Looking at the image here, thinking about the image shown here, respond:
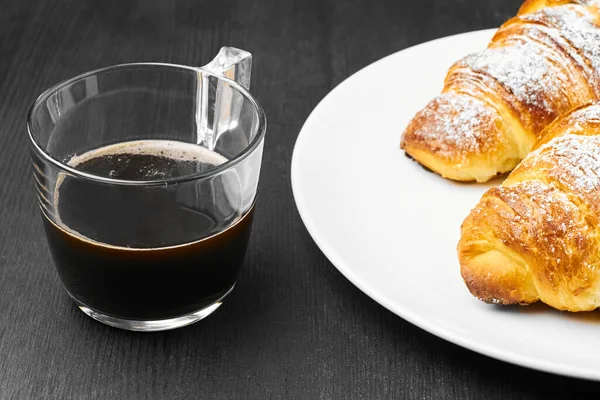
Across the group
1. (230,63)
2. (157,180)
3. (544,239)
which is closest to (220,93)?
(230,63)

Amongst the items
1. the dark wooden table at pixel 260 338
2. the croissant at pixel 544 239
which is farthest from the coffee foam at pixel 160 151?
the croissant at pixel 544 239

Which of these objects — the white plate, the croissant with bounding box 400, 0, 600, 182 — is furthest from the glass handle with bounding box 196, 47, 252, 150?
the croissant with bounding box 400, 0, 600, 182

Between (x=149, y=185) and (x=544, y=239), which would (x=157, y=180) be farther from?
(x=544, y=239)

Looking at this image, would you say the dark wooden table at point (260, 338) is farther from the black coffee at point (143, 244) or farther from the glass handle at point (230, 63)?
the glass handle at point (230, 63)

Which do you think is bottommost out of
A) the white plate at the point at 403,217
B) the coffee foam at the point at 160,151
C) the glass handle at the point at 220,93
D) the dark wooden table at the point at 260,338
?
the dark wooden table at the point at 260,338

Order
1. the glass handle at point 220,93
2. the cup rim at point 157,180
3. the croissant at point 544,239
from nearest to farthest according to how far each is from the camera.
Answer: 1. the cup rim at point 157,180
2. the croissant at point 544,239
3. the glass handle at point 220,93

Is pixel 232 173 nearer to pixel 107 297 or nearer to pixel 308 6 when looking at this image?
pixel 107 297
